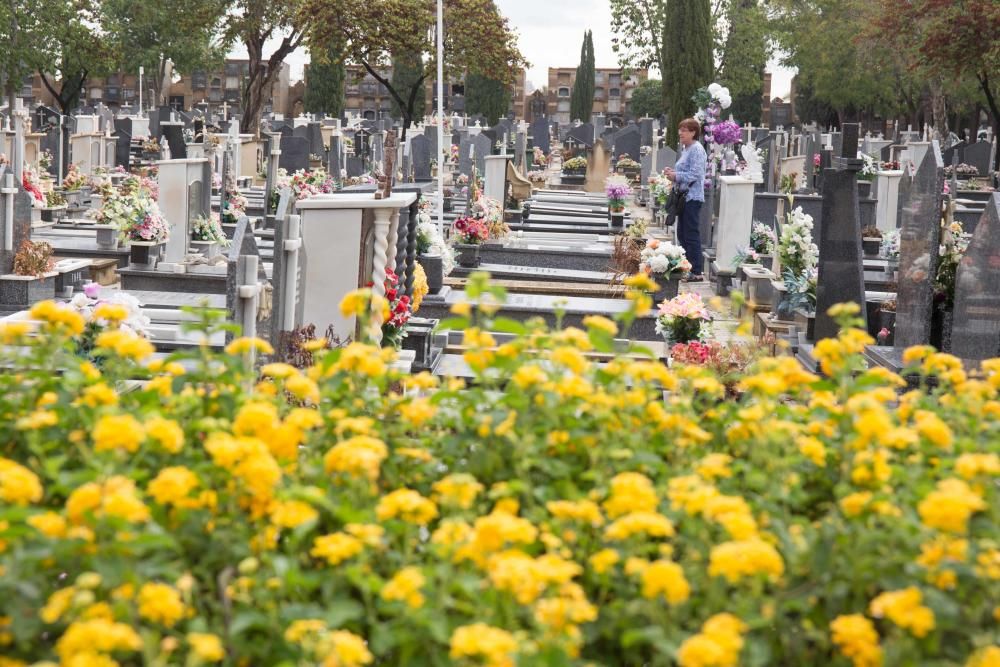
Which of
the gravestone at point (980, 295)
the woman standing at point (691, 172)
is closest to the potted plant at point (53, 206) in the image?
the woman standing at point (691, 172)

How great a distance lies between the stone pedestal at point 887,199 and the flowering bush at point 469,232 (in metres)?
6.34

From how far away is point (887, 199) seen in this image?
18688 mm

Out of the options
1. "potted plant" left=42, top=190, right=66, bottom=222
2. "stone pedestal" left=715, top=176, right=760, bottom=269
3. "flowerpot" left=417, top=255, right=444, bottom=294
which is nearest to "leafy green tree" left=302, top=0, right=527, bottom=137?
"potted plant" left=42, top=190, right=66, bottom=222

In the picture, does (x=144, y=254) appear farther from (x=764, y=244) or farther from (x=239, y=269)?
(x=239, y=269)

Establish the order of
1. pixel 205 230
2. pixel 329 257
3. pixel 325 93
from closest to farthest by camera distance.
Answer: pixel 329 257
pixel 205 230
pixel 325 93

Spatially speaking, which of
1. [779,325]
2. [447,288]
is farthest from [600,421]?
[447,288]

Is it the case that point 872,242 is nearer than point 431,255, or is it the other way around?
point 431,255

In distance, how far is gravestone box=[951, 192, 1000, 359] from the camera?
8.40m

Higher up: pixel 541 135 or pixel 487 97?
pixel 487 97

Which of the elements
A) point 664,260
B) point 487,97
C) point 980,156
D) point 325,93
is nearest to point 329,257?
point 664,260

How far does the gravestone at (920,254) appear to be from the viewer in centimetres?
909

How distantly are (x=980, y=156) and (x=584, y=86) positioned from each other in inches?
1111

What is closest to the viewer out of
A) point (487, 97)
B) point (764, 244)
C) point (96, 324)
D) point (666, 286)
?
point (96, 324)

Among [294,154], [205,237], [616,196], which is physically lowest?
[205,237]
